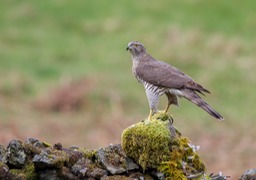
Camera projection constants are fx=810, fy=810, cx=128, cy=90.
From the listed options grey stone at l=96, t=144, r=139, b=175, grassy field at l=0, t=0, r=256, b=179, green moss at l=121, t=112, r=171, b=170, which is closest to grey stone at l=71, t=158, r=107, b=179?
grey stone at l=96, t=144, r=139, b=175

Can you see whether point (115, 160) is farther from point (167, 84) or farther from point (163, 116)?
point (167, 84)

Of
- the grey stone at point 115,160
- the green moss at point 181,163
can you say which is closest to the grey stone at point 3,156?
the grey stone at point 115,160

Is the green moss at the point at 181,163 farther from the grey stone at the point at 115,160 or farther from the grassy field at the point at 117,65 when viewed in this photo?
the grassy field at the point at 117,65

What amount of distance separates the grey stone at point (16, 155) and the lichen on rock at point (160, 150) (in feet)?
3.54

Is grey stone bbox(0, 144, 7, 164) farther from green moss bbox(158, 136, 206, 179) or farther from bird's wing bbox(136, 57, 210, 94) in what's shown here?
bird's wing bbox(136, 57, 210, 94)

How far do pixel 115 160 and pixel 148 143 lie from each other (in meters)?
0.38

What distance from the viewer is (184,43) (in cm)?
2833

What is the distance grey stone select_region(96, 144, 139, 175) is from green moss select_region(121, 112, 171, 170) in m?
0.06

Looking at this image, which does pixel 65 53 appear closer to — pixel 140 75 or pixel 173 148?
pixel 140 75

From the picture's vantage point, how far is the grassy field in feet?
64.7

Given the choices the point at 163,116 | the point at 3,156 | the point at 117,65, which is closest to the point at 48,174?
the point at 3,156

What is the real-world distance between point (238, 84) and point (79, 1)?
444 inches

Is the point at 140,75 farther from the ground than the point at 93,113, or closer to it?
closer to it

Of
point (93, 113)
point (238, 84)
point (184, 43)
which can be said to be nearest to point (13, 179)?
point (93, 113)
